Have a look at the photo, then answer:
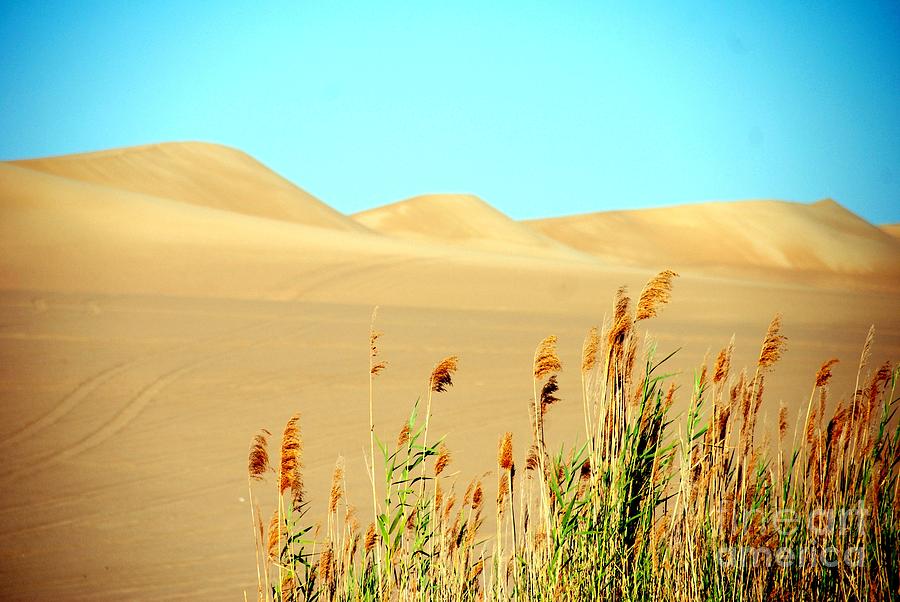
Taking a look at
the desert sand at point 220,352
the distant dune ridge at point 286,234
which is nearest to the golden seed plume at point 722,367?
the desert sand at point 220,352

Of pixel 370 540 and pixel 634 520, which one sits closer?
pixel 634 520

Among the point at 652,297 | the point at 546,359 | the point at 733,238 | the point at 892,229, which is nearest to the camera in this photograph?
the point at 546,359

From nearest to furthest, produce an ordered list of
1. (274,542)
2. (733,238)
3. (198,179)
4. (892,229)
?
(274,542) → (198,179) → (733,238) → (892,229)

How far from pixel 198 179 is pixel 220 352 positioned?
54.4 meters

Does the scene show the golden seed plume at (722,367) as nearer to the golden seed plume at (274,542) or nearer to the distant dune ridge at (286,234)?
the golden seed plume at (274,542)

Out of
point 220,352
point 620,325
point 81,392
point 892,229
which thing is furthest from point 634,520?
point 892,229

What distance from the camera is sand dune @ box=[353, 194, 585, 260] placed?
8232 cm

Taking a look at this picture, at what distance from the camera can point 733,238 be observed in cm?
9875

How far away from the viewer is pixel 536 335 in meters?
19.4

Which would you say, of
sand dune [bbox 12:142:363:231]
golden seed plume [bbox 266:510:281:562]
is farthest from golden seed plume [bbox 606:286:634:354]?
sand dune [bbox 12:142:363:231]

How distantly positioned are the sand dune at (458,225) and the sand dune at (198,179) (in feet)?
48.9

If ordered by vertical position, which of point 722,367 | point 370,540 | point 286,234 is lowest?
point 370,540

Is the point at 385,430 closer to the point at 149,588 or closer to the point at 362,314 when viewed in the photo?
the point at 149,588

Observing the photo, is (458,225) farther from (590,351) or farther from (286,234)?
(590,351)
